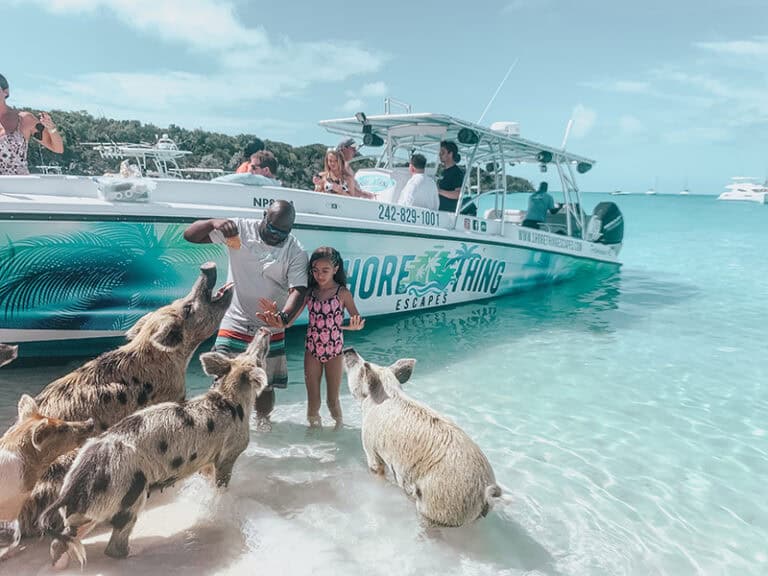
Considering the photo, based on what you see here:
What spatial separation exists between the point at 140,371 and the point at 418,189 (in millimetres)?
5517

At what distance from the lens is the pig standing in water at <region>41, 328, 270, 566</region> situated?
2.43 m

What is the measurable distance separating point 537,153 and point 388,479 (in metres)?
8.44

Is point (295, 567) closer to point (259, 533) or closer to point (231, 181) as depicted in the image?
point (259, 533)

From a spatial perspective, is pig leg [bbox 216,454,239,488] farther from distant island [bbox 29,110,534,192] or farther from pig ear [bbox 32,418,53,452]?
distant island [bbox 29,110,534,192]

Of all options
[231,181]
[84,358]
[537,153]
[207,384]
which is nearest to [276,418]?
[207,384]

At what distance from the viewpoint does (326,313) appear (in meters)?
4.05

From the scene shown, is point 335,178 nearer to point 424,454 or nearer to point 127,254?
point 127,254

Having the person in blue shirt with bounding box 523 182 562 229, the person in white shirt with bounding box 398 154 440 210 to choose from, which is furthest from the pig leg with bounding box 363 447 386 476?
the person in blue shirt with bounding box 523 182 562 229

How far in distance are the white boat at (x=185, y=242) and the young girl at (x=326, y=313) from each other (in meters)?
2.31

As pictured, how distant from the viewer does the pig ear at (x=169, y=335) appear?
3.24m

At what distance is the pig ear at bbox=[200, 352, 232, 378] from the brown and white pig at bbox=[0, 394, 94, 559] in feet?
2.17

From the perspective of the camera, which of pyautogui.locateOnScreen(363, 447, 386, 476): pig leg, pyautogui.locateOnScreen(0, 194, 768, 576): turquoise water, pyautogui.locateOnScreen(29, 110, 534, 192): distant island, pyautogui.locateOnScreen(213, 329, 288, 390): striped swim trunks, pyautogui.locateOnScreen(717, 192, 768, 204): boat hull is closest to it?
pyautogui.locateOnScreen(0, 194, 768, 576): turquoise water

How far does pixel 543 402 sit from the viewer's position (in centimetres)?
574

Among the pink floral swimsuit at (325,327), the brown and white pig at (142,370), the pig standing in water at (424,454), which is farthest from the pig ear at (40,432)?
the pink floral swimsuit at (325,327)
